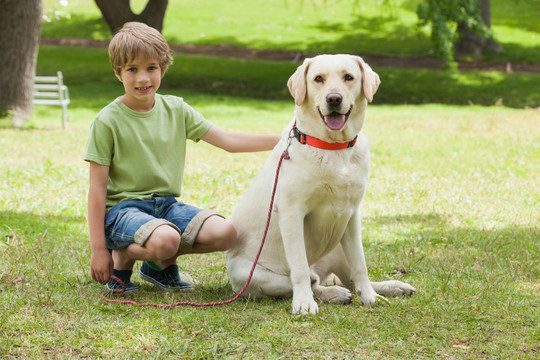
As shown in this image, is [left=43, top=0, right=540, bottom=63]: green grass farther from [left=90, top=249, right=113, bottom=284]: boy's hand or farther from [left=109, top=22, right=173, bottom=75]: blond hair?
[left=90, top=249, right=113, bottom=284]: boy's hand

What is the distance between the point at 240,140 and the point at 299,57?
21.2m

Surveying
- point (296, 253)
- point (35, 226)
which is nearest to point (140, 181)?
point (296, 253)

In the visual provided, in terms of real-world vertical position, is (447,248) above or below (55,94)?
below

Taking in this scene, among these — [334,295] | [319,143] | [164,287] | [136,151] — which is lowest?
[164,287]

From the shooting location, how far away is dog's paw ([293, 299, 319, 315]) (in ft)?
11.8

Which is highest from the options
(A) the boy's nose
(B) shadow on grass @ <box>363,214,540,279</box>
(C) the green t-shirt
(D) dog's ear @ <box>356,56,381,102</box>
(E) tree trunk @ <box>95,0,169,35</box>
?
(E) tree trunk @ <box>95,0,169,35</box>

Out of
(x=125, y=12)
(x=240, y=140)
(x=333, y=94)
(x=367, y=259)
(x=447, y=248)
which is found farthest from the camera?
(x=125, y=12)

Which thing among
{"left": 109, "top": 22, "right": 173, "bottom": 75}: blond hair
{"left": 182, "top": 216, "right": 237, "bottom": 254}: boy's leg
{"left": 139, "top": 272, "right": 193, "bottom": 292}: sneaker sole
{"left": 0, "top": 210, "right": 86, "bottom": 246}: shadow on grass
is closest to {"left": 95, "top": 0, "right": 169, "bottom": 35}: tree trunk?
{"left": 0, "top": 210, "right": 86, "bottom": 246}: shadow on grass

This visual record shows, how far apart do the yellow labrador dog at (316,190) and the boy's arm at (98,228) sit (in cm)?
73

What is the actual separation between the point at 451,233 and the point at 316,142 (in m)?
2.49

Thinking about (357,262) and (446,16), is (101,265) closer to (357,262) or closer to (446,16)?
(357,262)

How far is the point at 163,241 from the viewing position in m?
3.77

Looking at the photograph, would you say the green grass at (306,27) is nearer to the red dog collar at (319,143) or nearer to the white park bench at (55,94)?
the white park bench at (55,94)

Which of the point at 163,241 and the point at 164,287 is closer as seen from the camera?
the point at 163,241
